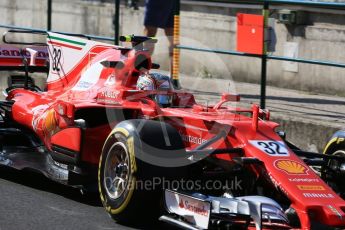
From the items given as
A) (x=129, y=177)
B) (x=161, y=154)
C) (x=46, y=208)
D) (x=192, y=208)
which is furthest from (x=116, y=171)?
(x=192, y=208)

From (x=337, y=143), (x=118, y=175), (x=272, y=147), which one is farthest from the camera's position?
(x=337, y=143)

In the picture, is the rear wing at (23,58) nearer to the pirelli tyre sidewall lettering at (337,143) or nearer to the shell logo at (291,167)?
the pirelli tyre sidewall lettering at (337,143)

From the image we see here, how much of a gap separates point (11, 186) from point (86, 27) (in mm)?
8398

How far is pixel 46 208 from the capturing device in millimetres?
8031

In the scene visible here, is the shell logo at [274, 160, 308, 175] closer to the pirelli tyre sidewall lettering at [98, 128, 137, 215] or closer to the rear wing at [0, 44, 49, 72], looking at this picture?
the pirelli tyre sidewall lettering at [98, 128, 137, 215]

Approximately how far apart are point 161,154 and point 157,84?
1357mm

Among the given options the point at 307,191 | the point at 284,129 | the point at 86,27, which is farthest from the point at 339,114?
the point at 86,27

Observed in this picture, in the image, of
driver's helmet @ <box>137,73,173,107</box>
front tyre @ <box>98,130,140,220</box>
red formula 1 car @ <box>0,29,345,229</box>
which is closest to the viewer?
red formula 1 car @ <box>0,29,345,229</box>

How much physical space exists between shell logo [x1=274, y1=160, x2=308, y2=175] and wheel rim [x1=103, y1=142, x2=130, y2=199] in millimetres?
1215

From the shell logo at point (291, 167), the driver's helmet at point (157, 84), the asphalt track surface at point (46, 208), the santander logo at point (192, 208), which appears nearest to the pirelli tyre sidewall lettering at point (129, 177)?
the asphalt track surface at point (46, 208)

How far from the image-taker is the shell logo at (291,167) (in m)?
7.25

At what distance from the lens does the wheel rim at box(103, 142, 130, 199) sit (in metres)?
7.55

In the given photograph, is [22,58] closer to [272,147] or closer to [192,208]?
[272,147]

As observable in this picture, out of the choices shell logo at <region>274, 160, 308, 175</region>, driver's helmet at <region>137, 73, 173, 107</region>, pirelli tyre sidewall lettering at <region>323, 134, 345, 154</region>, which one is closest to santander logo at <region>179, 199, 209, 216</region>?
shell logo at <region>274, 160, 308, 175</region>
